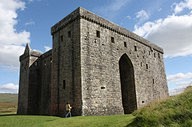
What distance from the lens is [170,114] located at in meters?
9.16

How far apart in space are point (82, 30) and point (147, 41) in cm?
1474

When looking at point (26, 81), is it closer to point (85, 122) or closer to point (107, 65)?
point (107, 65)

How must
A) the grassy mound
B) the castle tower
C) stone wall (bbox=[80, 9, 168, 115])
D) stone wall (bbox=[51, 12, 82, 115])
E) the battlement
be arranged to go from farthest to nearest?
1. the castle tower
2. the battlement
3. stone wall (bbox=[80, 9, 168, 115])
4. stone wall (bbox=[51, 12, 82, 115])
5. the grassy mound

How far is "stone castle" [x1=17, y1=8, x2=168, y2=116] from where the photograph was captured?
19578 mm

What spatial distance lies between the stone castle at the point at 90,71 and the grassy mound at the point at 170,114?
30.0 ft

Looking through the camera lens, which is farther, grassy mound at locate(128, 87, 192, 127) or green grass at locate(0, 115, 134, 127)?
green grass at locate(0, 115, 134, 127)

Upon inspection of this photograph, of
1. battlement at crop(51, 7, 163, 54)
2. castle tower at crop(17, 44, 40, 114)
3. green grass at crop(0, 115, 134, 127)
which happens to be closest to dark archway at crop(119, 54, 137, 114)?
battlement at crop(51, 7, 163, 54)

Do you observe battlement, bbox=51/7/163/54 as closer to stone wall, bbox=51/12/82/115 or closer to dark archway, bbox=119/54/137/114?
stone wall, bbox=51/12/82/115

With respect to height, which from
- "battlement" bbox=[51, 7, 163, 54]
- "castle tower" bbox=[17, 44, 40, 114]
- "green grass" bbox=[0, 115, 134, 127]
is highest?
"battlement" bbox=[51, 7, 163, 54]

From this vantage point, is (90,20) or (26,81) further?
(26,81)

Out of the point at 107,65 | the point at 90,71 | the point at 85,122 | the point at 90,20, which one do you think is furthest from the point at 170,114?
the point at 90,20

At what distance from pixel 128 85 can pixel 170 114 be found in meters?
18.0

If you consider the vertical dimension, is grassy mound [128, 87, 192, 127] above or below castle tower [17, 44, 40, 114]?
below

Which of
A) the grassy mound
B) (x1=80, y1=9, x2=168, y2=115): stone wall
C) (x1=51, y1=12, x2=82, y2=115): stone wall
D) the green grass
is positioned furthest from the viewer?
(x1=80, y1=9, x2=168, y2=115): stone wall
